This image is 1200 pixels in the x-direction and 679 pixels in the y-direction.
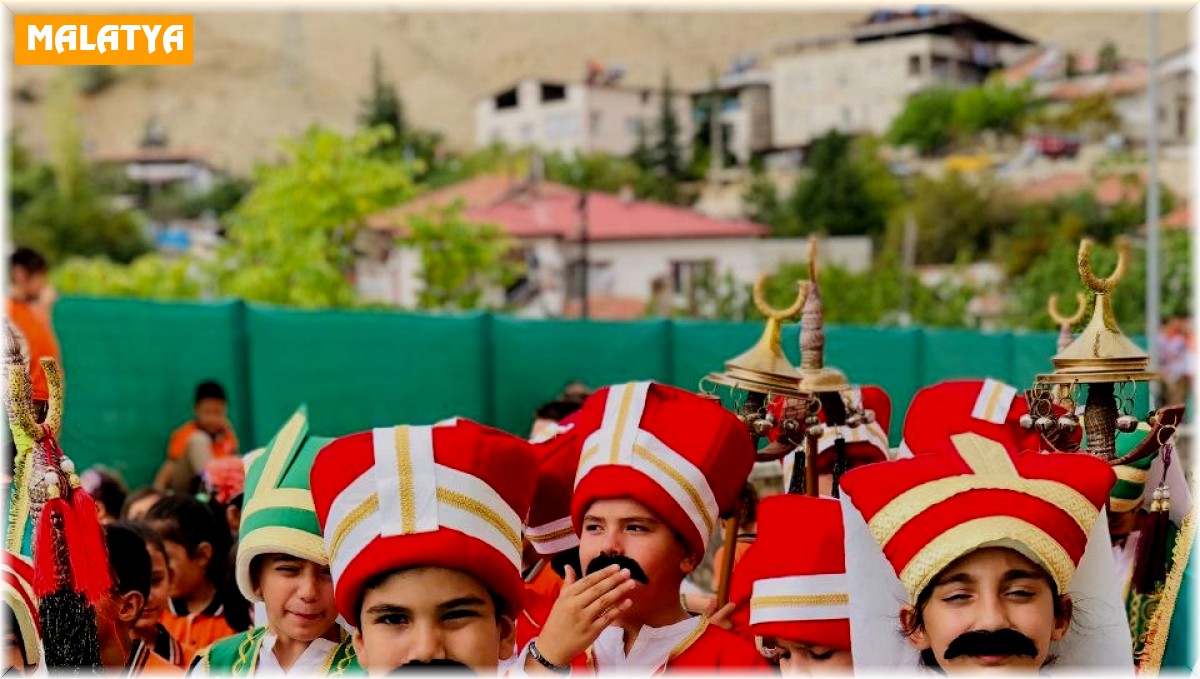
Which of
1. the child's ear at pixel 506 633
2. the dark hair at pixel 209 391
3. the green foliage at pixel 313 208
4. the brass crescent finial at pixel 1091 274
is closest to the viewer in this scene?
the child's ear at pixel 506 633

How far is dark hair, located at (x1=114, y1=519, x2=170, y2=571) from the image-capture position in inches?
176

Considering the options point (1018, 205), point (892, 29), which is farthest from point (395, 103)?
point (1018, 205)

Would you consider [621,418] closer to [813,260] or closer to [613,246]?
[813,260]

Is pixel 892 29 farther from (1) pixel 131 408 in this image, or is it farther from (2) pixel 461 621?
(2) pixel 461 621

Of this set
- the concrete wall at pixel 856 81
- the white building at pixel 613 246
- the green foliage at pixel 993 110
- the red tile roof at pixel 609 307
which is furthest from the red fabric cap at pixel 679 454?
the concrete wall at pixel 856 81

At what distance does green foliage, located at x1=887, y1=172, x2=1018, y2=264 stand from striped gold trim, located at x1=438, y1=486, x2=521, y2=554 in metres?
54.0

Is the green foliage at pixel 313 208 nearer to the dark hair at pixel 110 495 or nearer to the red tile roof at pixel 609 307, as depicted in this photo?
the red tile roof at pixel 609 307

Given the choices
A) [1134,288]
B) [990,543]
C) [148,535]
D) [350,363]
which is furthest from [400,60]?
[990,543]

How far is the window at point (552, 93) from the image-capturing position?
91.6m

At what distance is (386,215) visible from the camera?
2697 cm

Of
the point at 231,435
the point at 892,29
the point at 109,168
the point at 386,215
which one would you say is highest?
the point at 892,29

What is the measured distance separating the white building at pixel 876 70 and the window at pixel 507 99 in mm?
14790

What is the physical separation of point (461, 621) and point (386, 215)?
24636 millimetres

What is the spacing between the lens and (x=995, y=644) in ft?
8.32
